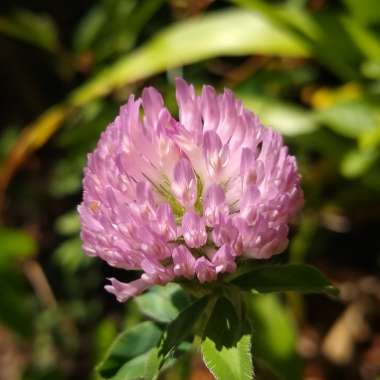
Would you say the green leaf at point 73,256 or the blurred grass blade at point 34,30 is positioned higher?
the blurred grass blade at point 34,30

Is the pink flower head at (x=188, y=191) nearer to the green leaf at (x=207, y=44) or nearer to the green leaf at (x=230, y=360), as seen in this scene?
the green leaf at (x=230, y=360)

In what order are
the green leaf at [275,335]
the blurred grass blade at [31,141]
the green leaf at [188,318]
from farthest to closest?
the blurred grass blade at [31,141]
the green leaf at [275,335]
the green leaf at [188,318]

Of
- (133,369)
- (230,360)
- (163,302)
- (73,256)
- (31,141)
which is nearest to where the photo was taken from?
(230,360)

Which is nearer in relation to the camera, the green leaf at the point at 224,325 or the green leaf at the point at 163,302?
the green leaf at the point at 224,325

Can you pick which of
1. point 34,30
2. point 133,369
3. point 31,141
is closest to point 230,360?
point 133,369

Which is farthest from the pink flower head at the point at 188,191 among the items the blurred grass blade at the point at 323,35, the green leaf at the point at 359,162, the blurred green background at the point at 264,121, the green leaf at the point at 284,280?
the blurred grass blade at the point at 323,35

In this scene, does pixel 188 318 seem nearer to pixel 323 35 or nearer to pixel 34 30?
pixel 323 35

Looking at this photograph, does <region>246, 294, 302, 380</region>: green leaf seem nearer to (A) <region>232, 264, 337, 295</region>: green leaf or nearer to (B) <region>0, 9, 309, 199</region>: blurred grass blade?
(A) <region>232, 264, 337, 295</region>: green leaf
